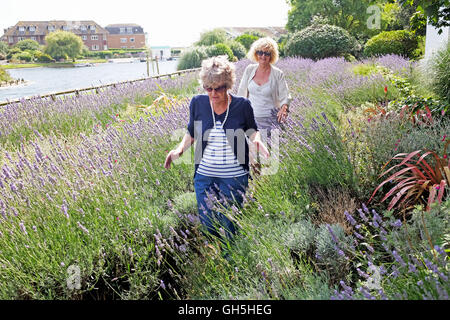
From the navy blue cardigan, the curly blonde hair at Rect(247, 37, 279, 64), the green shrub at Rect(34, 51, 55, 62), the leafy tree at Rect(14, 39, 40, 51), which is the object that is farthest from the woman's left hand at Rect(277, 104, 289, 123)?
the leafy tree at Rect(14, 39, 40, 51)

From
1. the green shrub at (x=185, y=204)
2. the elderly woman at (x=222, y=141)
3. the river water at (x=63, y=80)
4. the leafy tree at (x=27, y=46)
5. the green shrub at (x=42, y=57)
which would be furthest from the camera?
the leafy tree at (x=27, y=46)

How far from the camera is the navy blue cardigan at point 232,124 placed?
2.58 m

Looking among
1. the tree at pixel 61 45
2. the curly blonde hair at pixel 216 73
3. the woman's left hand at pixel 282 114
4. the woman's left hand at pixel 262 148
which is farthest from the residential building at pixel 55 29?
the woman's left hand at pixel 262 148

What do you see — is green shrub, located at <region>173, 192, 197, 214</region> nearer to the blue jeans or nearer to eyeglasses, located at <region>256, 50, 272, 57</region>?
the blue jeans

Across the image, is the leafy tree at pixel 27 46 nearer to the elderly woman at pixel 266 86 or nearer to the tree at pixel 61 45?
the tree at pixel 61 45

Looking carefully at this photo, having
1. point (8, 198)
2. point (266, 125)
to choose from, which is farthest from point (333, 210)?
point (8, 198)

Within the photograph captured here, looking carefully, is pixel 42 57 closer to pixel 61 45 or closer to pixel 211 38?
pixel 61 45

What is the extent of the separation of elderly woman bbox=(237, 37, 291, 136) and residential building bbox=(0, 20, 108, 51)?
92850mm

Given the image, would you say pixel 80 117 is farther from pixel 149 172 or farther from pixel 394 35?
pixel 394 35

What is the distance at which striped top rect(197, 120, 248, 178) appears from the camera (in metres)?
2.58

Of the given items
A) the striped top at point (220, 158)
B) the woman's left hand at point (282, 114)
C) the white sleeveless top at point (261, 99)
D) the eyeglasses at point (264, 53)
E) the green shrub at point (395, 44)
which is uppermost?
the green shrub at point (395, 44)
